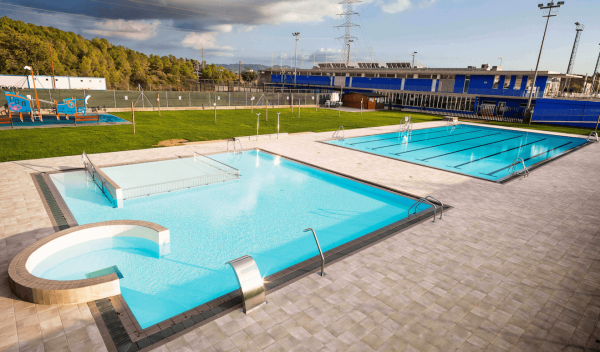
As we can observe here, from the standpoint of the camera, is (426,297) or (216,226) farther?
(216,226)

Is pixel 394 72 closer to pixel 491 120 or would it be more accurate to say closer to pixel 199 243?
pixel 491 120

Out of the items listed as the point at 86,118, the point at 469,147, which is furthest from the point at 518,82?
the point at 86,118

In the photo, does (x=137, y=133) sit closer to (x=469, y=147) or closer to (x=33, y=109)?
(x=33, y=109)

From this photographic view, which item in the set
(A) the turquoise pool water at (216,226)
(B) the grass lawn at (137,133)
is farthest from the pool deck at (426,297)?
(B) the grass lawn at (137,133)

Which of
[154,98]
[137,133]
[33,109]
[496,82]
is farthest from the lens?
[496,82]

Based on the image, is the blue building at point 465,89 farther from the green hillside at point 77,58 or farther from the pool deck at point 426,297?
the pool deck at point 426,297

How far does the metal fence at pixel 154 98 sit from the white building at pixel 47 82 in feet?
28.8

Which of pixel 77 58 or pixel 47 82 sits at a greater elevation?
pixel 77 58

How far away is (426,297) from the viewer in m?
5.01

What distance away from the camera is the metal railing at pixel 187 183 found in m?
9.48

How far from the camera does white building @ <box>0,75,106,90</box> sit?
33.6m

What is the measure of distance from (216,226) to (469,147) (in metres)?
18.0

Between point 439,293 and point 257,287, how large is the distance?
294 centimetres

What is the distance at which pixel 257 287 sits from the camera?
15.1ft
